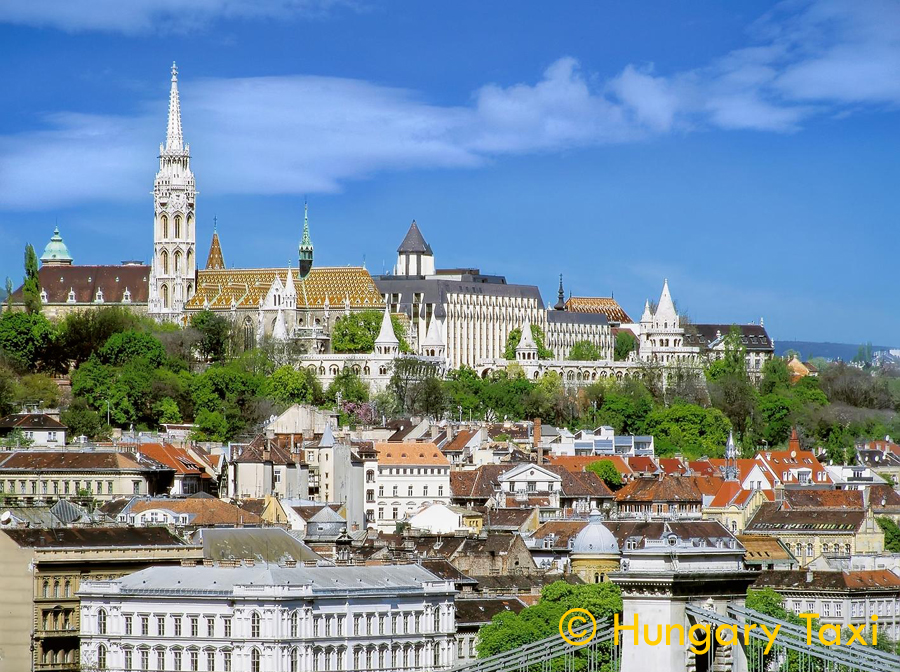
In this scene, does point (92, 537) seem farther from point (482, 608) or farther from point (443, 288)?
point (443, 288)

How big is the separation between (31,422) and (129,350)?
25610 millimetres

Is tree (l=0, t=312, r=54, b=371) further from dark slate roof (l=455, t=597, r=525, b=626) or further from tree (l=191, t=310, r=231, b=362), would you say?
dark slate roof (l=455, t=597, r=525, b=626)

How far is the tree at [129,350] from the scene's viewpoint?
138m

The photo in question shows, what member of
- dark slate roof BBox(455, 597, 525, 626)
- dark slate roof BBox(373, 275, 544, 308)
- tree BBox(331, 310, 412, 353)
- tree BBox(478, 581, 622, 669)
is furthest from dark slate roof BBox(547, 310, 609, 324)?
tree BBox(478, 581, 622, 669)

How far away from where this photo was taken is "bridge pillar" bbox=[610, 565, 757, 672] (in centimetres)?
3981

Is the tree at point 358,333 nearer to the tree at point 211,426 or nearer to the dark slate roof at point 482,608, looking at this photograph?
the tree at point 211,426

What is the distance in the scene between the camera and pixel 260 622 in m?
67.2

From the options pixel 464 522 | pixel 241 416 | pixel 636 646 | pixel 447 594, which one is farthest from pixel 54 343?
pixel 636 646

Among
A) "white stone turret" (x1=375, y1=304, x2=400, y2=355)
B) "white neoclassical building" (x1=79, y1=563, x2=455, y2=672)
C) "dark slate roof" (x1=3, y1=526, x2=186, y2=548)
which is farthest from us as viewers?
"white stone turret" (x1=375, y1=304, x2=400, y2=355)

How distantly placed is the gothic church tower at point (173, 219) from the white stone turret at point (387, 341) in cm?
1872

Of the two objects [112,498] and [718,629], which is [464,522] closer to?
[112,498]

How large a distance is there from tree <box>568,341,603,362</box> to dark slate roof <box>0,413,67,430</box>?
68071 mm

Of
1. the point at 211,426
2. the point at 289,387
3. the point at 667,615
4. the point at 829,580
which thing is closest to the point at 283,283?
the point at 289,387

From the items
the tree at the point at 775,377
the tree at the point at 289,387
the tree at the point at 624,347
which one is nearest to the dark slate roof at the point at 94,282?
the tree at the point at 289,387
